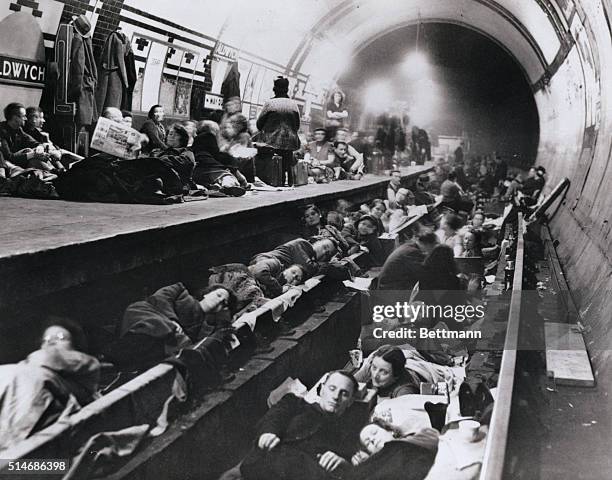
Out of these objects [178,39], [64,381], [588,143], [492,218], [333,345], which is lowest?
[333,345]

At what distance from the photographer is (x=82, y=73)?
9.09 m

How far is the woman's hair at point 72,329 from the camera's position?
4.09 m

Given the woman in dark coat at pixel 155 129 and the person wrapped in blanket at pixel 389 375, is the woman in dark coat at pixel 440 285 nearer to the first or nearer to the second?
the person wrapped in blanket at pixel 389 375

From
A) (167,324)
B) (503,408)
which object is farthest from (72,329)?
(503,408)

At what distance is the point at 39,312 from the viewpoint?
4.46 m

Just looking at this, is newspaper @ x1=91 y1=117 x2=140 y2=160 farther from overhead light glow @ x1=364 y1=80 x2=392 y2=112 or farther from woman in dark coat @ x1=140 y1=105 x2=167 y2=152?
overhead light glow @ x1=364 y1=80 x2=392 y2=112

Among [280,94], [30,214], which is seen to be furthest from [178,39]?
[30,214]

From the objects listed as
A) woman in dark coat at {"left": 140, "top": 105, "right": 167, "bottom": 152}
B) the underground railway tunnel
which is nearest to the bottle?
the underground railway tunnel

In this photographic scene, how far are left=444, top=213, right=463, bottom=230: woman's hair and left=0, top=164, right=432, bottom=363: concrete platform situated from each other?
0.45m

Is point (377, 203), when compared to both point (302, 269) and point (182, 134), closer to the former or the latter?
point (302, 269)

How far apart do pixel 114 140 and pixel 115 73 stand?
5.34 feet

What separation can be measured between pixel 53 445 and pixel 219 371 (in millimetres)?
1564

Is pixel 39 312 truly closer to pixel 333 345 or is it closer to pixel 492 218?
pixel 333 345

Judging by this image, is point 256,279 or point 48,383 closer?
point 48,383
